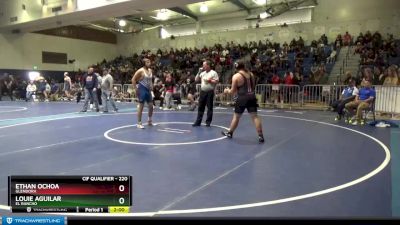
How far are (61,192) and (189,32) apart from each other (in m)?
32.0

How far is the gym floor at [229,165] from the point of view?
352cm

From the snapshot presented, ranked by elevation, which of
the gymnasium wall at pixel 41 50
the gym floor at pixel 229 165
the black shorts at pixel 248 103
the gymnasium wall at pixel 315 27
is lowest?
the gym floor at pixel 229 165

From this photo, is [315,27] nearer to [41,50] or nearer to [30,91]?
[30,91]

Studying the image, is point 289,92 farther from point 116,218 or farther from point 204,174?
point 116,218

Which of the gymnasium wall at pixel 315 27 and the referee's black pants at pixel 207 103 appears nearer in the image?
the referee's black pants at pixel 207 103

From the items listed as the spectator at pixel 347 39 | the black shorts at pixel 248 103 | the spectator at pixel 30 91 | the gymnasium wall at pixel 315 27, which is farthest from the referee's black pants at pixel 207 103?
the gymnasium wall at pixel 315 27
